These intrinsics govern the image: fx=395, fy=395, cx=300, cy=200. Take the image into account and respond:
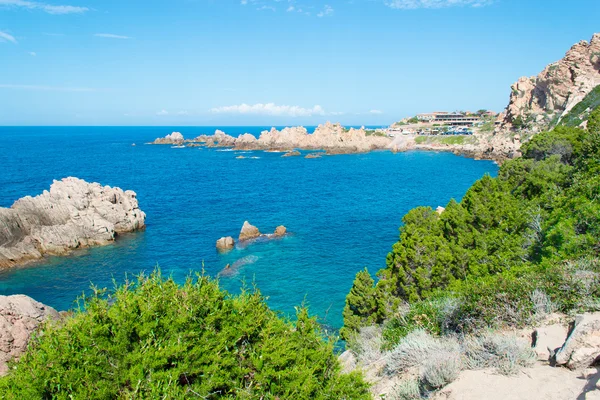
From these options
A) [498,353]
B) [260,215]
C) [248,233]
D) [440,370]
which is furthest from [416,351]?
[260,215]

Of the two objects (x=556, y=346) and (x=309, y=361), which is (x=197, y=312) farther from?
(x=556, y=346)

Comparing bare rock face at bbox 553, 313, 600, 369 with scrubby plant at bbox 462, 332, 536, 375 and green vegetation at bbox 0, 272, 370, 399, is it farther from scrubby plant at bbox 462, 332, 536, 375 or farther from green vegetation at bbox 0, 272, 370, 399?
green vegetation at bbox 0, 272, 370, 399

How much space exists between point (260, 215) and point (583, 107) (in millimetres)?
59920

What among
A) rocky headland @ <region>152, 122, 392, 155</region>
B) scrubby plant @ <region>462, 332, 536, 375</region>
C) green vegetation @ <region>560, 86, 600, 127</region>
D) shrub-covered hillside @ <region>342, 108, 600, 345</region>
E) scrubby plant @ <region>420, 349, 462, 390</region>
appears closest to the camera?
scrubby plant @ <region>462, 332, 536, 375</region>

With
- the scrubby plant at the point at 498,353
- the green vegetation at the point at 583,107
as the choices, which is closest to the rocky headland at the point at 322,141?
the green vegetation at the point at 583,107

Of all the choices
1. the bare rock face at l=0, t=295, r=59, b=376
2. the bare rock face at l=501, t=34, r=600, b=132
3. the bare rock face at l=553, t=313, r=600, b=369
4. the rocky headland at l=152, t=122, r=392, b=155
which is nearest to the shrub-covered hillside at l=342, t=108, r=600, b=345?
the bare rock face at l=553, t=313, r=600, b=369

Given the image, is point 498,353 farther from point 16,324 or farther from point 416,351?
point 16,324

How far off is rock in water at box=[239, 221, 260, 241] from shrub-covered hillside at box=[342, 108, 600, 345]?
2115 centimetres

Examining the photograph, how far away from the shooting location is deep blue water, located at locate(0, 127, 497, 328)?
104 ft

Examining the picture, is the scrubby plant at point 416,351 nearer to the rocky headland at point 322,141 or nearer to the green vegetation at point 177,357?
the green vegetation at point 177,357

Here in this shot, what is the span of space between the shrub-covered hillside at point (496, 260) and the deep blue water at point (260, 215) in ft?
14.4

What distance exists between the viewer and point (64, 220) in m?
41.3

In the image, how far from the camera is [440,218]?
23.9m

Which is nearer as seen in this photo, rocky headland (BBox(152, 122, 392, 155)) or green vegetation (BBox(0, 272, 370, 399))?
green vegetation (BBox(0, 272, 370, 399))
